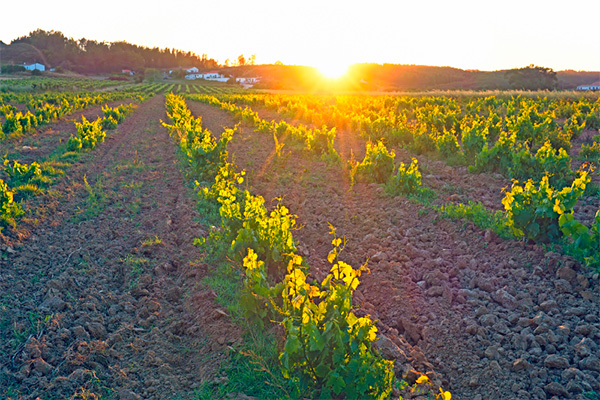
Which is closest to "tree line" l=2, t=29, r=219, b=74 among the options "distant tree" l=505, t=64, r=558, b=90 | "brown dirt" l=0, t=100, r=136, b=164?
"distant tree" l=505, t=64, r=558, b=90

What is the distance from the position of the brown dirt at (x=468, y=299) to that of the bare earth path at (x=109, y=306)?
1.69 metres

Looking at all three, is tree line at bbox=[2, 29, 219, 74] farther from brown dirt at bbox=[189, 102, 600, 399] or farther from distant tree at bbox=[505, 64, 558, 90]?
brown dirt at bbox=[189, 102, 600, 399]

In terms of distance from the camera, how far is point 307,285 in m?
3.29

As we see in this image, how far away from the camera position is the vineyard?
10.6 ft

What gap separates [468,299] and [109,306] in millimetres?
3979

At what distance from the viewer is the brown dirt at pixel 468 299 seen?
3.36 metres

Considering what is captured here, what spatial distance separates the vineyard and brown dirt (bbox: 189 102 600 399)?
20mm

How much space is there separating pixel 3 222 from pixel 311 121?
1533cm

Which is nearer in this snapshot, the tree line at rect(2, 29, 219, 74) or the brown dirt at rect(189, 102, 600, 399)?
the brown dirt at rect(189, 102, 600, 399)

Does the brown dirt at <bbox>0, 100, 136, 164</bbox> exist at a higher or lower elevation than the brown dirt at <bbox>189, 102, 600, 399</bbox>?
higher

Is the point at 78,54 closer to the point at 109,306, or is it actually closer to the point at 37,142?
the point at 37,142

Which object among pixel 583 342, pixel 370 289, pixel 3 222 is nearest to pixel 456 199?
pixel 370 289

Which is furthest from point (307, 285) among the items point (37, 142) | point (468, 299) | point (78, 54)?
point (78, 54)

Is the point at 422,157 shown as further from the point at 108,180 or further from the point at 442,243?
the point at 108,180
